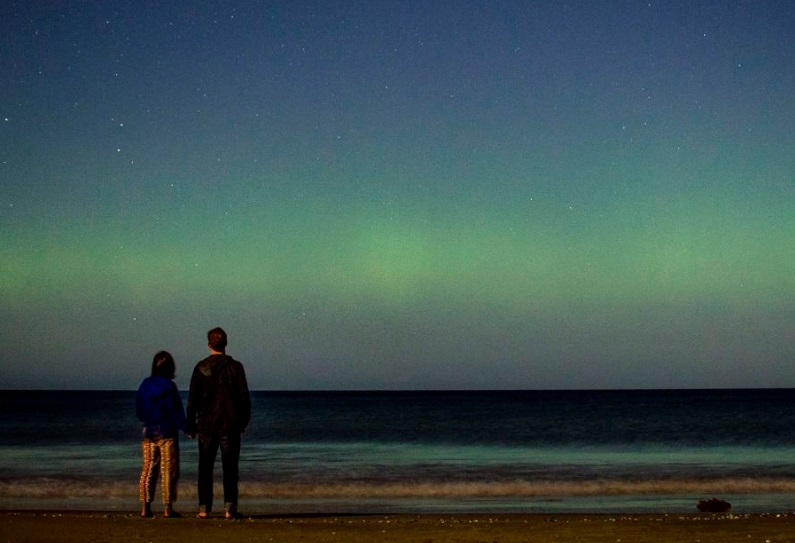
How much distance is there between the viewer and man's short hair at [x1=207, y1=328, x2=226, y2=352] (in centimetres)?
950

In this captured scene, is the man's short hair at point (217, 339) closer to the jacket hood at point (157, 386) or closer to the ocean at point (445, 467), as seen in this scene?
the jacket hood at point (157, 386)

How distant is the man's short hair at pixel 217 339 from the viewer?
9500mm

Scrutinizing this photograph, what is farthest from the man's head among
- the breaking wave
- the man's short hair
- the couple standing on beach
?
the breaking wave

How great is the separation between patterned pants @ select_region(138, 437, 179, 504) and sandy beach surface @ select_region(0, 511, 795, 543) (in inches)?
10.5

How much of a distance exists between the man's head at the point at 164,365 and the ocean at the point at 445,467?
5.41 meters

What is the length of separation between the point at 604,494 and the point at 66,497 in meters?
9.81

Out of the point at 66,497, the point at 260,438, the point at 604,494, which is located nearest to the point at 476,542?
the point at 604,494

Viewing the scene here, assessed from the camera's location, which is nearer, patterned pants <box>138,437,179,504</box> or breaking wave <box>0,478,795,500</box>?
patterned pants <box>138,437,179,504</box>

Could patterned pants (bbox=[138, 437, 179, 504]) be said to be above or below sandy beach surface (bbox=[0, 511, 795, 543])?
above

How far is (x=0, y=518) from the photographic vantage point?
9.89 m

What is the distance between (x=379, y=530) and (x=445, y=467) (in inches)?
696

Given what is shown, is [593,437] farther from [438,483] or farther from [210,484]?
[210,484]

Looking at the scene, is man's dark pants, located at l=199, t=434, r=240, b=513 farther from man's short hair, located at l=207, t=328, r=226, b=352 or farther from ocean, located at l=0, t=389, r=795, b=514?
ocean, located at l=0, t=389, r=795, b=514

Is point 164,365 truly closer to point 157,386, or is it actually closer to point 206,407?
point 157,386
